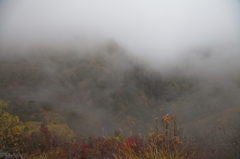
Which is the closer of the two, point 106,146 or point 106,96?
point 106,146

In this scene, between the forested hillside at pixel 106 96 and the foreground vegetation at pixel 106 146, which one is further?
the forested hillside at pixel 106 96

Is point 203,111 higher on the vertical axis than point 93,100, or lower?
lower

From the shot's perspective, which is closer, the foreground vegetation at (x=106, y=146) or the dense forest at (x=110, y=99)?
the foreground vegetation at (x=106, y=146)

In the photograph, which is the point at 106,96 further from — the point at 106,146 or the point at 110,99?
the point at 106,146

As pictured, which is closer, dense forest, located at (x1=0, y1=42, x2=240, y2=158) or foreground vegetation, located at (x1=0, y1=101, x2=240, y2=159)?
foreground vegetation, located at (x1=0, y1=101, x2=240, y2=159)

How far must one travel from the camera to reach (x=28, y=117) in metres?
25.3

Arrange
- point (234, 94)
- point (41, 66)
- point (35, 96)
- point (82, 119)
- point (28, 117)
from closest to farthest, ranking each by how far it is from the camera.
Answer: point (28, 117) → point (35, 96) → point (82, 119) → point (41, 66) → point (234, 94)

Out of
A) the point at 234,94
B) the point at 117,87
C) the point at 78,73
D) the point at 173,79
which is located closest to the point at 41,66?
the point at 78,73

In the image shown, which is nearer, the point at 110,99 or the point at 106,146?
the point at 106,146

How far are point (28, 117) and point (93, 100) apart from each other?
77.9 ft

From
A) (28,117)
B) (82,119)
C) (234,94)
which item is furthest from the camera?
(234,94)

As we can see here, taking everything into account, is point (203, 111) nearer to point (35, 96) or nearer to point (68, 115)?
point (68, 115)

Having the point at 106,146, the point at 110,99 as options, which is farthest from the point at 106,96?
the point at 106,146

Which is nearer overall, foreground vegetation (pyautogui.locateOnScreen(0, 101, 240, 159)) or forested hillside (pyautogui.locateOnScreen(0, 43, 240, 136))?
foreground vegetation (pyautogui.locateOnScreen(0, 101, 240, 159))
